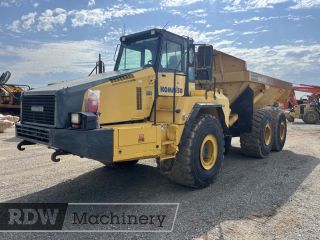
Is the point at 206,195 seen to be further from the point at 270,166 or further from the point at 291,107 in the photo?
the point at 291,107

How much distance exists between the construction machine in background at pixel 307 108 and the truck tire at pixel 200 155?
695 inches

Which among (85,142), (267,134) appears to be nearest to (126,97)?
(85,142)

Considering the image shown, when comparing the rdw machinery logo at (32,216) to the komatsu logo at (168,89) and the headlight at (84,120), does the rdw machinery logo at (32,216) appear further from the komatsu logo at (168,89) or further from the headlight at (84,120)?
the komatsu logo at (168,89)

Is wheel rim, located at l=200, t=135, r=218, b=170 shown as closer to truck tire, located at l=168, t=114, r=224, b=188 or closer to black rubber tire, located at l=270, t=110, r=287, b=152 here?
truck tire, located at l=168, t=114, r=224, b=188

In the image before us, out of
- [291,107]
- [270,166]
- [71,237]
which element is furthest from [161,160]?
[291,107]

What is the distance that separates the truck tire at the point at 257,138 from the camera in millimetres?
8375

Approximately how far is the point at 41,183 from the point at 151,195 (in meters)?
2.23

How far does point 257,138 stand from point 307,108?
660 inches

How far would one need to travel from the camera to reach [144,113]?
542 cm

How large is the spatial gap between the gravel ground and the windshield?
2239 millimetres

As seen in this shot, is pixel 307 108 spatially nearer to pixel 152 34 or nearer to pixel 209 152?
pixel 209 152

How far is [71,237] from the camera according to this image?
3869 mm

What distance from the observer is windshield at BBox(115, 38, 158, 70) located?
5.74 m

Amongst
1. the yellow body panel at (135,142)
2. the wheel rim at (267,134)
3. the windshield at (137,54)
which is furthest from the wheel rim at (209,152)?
the wheel rim at (267,134)
